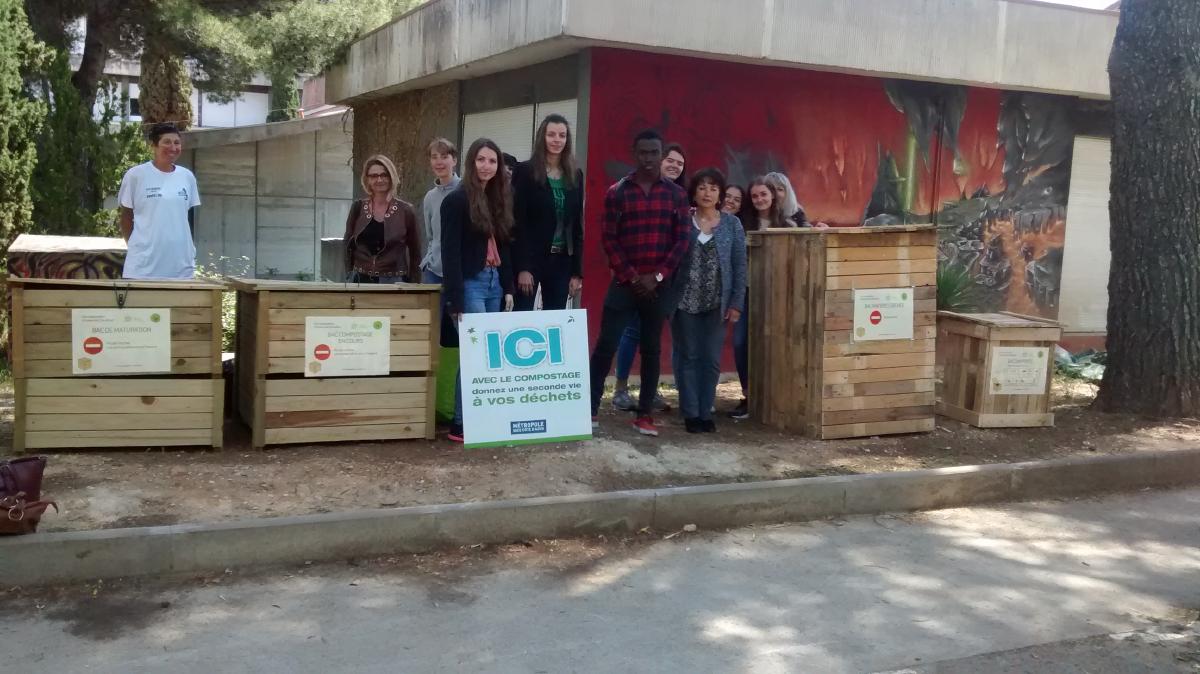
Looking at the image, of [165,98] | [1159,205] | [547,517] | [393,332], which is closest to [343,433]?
[393,332]

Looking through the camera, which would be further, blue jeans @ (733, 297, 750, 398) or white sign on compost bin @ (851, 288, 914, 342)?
blue jeans @ (733, 297, 750, 398)

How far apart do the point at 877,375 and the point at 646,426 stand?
Result: 5.56 ft

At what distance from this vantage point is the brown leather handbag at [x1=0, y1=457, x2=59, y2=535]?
436 cm

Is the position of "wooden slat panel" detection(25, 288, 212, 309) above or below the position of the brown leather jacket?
below

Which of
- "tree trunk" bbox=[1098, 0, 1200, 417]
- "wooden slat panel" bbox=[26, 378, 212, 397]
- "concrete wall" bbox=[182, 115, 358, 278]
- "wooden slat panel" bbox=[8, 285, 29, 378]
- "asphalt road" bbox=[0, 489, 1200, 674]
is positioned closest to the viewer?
"asphalt road" bbox=[0, 489, 1200, 674]

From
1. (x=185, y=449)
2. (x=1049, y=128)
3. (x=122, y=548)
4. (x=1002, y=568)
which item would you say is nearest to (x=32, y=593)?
(x=122, y=548)

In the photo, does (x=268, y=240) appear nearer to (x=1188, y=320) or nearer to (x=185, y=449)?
(x=185, y=449)

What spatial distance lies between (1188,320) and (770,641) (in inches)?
218

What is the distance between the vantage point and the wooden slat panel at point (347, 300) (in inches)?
240

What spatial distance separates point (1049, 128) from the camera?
456 inches

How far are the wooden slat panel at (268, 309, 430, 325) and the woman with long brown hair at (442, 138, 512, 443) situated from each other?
0.70 feet

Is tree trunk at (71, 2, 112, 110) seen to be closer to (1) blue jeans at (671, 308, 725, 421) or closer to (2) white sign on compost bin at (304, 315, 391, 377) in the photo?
(2) white sign on compost bin at (304, 315, 391, 377)

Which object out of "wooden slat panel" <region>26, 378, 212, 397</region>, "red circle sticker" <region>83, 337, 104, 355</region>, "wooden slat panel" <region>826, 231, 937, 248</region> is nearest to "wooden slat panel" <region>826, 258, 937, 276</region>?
"wooden slat panel" <region>826, 231, 937, 248</region>

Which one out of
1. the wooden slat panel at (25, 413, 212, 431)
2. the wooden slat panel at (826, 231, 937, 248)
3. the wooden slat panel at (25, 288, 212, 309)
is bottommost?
the wooden slat panel at (25, 413, 212, 431)
